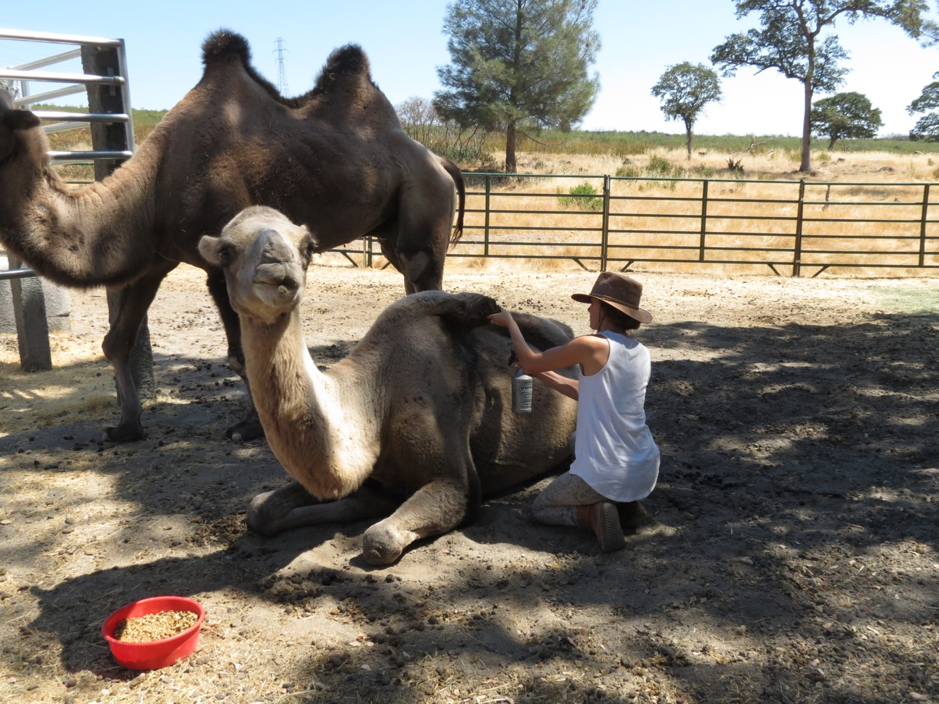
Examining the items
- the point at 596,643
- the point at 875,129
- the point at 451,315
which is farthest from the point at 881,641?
the point at 875,129

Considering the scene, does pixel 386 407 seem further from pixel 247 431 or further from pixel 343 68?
pixel 343 68

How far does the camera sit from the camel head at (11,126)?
4602 mm

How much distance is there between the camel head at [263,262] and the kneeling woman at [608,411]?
1220mm

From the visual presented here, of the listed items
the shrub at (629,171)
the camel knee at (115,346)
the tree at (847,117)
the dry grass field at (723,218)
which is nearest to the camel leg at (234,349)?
the camel knee at (115,346)

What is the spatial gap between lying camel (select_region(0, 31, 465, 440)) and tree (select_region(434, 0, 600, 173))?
29830mm

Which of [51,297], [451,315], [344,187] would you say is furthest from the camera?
[51,297]

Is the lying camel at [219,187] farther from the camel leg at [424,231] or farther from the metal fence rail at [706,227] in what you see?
the metal fence rail at [706,227]

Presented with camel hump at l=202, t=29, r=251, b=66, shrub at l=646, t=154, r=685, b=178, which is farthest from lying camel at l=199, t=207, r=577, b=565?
shrub at l=646, t=154, r=685, b=178

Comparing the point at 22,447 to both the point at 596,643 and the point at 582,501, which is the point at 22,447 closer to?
the point at 582,501

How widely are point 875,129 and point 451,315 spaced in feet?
194

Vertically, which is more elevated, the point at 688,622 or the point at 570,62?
the point at 570,62

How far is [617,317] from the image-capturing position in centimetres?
389

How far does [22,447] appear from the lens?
17.6 feet

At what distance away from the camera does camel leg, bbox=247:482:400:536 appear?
158 inches
